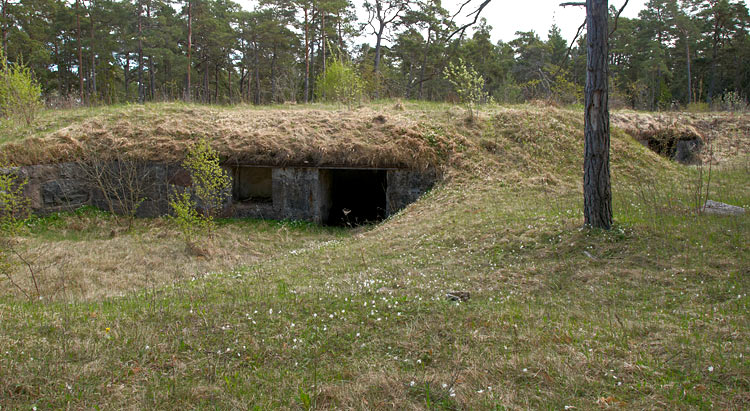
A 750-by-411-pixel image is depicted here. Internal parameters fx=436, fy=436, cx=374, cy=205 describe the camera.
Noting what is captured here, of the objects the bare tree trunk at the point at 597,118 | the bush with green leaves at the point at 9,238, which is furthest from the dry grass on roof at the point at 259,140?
the bare tree trunk at the point at 597,118

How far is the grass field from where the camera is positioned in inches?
127

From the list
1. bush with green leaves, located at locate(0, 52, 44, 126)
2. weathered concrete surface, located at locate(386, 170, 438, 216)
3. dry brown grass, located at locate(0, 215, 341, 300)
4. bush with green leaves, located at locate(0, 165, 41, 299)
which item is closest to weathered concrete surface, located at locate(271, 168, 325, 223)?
dry brown grass, located at locate(0, 215, 341, 300)

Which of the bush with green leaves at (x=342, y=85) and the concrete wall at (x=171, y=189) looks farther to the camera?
the bush with green leaves at (x=342, y=85)

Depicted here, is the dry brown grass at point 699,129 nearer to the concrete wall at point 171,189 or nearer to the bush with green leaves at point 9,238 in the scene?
the concrete wall at point 171,189

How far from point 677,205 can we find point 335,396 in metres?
7.31

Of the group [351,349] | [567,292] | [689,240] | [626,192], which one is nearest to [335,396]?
[351,349]

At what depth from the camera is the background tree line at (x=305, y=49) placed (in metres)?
25.5

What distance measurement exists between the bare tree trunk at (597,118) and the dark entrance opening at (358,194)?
7.26 m

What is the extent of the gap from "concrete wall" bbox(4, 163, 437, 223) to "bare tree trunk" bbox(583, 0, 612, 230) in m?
5.28

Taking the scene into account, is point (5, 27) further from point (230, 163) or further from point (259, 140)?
point (259, 140)

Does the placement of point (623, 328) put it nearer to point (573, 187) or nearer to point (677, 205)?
point (677, 205)

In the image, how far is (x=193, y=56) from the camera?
30562mm

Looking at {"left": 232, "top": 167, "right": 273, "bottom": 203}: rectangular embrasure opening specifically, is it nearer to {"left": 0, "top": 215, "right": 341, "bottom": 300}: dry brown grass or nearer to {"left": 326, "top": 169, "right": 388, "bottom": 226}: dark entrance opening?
{"left": 326, "top": 169, "right": 388, "bottom": 226}: dark entrance opening

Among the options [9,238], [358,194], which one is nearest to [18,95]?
[9,238]
